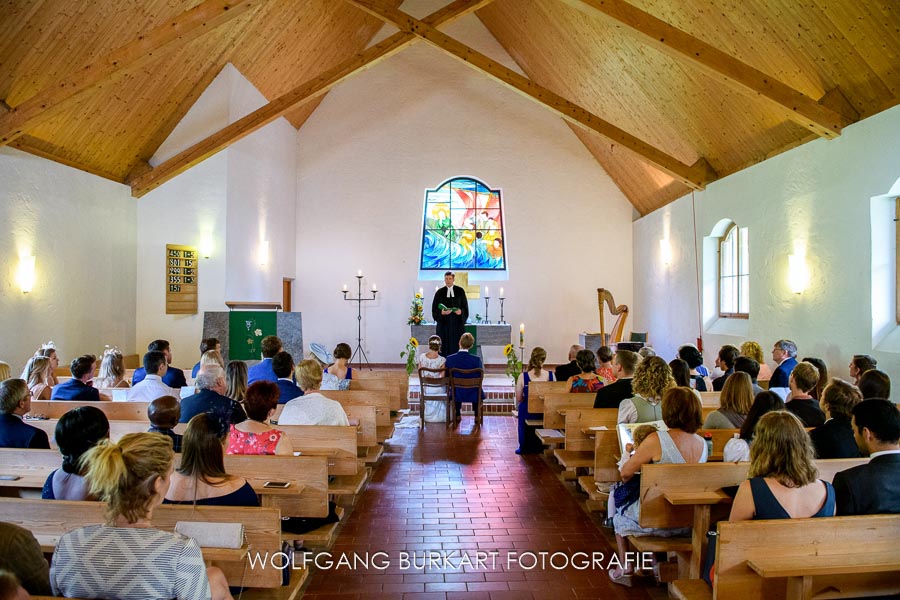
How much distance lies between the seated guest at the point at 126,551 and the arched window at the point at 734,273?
7.83m

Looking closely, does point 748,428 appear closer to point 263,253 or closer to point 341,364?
point 341,364

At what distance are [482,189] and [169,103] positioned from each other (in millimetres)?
6147

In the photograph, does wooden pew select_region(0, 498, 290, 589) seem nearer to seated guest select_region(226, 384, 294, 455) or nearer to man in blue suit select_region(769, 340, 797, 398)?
seated guest select_region(226, 384, 294, 455)

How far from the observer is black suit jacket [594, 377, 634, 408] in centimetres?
439

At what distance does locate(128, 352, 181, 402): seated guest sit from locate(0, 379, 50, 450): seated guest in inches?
48.5

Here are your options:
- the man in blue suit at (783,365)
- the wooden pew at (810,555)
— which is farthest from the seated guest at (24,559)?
the man in blue suit at (783,365)

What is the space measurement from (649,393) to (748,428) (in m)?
0.60

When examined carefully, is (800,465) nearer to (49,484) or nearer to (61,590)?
(61,590)

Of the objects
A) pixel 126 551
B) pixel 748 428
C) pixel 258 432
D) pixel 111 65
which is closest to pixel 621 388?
pixel 748 428

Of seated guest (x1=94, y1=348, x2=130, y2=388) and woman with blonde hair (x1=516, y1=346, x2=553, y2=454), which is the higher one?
seated guest (x1=94, y1=348, x2=130, y2=388)

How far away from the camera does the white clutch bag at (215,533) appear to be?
208 cm

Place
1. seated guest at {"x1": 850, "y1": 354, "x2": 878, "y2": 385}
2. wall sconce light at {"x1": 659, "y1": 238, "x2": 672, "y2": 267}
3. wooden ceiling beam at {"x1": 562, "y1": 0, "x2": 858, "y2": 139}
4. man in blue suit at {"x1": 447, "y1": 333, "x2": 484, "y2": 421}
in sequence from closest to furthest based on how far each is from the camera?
seated guest at {"x1": 850, "y1": 354, "x2": 878, "y2": 385} → wooden ceiling beam at {"x1": 562, "y1": 0, "x2": 858, "y2": 139} → man in blue suit at {"x1": 447, "y1": 333, "x2": 484, "y2": 421} → wall sconce light at {"x1": 659, "y1": 238, "x2": 672, "y2": 267}

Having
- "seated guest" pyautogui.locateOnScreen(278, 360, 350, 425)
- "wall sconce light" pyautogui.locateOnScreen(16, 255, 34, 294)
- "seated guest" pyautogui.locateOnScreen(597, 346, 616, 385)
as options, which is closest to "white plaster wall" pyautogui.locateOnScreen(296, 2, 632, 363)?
"wall sconce light" pyautogui.locateOnScreen(16, 255, 34, 294)

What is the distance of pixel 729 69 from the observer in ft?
18.9
